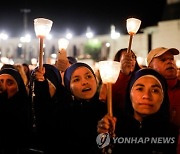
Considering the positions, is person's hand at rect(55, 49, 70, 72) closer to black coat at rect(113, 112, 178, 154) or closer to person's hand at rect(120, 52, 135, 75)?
person's hand at rect(120, 52, 135, 75)

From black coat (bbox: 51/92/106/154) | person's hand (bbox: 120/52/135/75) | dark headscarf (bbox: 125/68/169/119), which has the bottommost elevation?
black coat (bbox: 51/92/106/154)

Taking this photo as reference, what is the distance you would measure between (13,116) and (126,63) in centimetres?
172

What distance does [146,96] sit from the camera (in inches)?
145

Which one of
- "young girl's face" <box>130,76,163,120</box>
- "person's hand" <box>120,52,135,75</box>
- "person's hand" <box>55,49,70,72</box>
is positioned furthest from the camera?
"person's hand" <box>55,49,70,72</box>

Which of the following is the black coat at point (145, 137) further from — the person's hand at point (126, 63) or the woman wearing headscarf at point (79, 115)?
the person's hand at point (126, 63)

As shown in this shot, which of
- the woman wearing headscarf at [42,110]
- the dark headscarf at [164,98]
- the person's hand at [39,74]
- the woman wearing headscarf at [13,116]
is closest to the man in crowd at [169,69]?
the dark headscarf at [164,98]

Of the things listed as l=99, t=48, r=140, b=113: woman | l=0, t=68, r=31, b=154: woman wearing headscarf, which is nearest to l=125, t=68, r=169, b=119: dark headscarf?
l=99, t=48, r=140, b=113: woman

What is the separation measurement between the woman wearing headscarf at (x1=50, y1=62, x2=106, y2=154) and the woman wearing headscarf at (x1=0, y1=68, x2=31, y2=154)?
687 mm

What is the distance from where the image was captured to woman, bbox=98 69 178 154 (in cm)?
370

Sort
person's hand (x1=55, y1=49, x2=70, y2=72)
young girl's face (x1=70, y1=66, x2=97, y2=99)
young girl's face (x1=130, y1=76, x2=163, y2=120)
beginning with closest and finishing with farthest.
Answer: young girl's face (x1=130, y1=76, x2=163, y2=120)
young girl's face (x1=70, y1=66, x2=97, y2=99)
person's hand (x1=55, y1=49, x2=70, y2=72)

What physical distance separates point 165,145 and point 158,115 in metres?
0.32

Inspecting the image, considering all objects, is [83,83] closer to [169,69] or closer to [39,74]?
[39,74]

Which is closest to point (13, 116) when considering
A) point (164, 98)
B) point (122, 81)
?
point (122, 81)

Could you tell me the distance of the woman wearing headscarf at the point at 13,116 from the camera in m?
4.73
